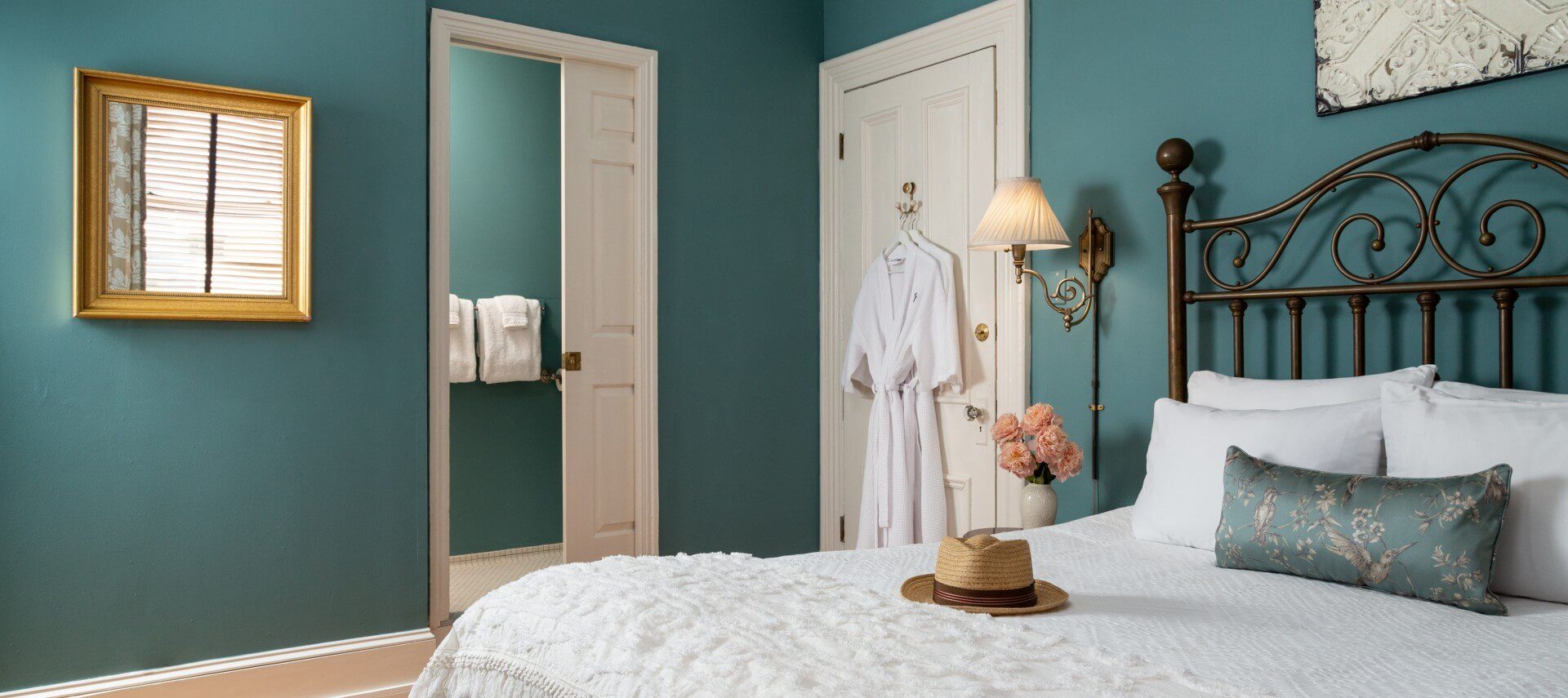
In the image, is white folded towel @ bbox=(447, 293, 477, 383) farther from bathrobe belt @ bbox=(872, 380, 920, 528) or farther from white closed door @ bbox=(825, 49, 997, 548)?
bathrobe belt @ bbox=(872, 380, 920, 528)

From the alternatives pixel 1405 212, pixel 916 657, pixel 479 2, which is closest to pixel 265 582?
pixel 479 2

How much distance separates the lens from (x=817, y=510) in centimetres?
402

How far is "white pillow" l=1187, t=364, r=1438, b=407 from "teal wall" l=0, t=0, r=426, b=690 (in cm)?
226

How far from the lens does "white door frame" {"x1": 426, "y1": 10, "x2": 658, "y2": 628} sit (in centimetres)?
304

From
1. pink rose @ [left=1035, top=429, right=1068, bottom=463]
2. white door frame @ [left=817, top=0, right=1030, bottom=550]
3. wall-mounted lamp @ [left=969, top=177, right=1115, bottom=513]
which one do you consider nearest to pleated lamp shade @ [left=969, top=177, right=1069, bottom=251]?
wall-mounted lamp @ [left=969, top=177, right=1115, bottom=513]

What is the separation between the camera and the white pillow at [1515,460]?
162 centimetres

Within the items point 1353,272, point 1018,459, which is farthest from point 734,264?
point 1353,272

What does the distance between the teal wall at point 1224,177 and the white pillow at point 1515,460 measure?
0.43 m

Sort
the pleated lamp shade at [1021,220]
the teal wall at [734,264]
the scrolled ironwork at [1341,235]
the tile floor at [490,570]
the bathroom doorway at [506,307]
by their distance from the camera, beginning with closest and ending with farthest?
the scrolled ironwork at [1341,235]
the pleated lamp shade at [1021,220]
the teal wall at [734,264]
the tile floor at [490,570]
the bathroom doorway at [506,307]

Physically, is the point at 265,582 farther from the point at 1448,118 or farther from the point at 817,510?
the point at 1448,118

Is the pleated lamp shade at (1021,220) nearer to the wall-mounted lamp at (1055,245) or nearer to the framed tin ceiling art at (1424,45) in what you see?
the wall-mounted lamp at (1055,245)

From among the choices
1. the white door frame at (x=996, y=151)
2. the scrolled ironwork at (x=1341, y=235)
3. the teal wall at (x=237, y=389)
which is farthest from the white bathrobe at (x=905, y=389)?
the scrolled ironwork at (x=1341, y=235)

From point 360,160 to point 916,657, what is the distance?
7.84ft

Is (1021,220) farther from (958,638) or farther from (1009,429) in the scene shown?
(958,638)
